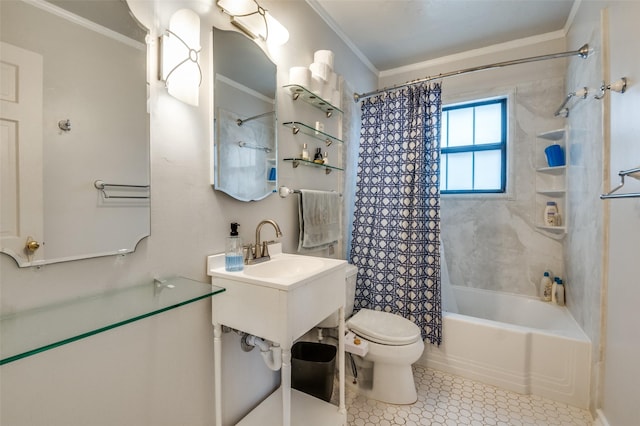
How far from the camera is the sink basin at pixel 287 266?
1419 millimetres

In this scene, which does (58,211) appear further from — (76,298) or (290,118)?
(290,118)

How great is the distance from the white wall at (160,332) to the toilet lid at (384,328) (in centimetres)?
62

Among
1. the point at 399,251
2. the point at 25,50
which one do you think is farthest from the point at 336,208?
the point at 25,50

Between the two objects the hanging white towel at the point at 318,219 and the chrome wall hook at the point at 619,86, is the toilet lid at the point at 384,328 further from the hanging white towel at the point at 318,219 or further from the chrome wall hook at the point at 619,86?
the chrome wall hook at the point at 619,86

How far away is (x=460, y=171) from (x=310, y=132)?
5.60 feet

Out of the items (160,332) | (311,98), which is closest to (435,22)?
(311,98)

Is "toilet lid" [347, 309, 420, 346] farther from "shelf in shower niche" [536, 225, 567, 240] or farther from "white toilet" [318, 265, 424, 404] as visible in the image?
"shelf in shower niche" [536, 225, 567, 240]

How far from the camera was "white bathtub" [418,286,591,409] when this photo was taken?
1.71 meters

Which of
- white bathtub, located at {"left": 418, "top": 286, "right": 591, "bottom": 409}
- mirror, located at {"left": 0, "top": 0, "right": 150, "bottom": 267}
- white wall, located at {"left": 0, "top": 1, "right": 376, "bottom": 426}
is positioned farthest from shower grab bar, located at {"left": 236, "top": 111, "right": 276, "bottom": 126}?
white bathtub, located at {"left": 418, "top": 286, "right": 591, "bottom": 409}

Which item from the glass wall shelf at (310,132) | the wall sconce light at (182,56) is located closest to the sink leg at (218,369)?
the wall sconce light at (182,56)

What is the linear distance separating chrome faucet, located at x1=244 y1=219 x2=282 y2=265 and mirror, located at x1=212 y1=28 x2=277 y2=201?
0.53 ft

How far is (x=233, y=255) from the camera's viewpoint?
4.10 feet

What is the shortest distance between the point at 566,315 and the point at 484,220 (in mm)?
914

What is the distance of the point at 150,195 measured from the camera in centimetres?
102
